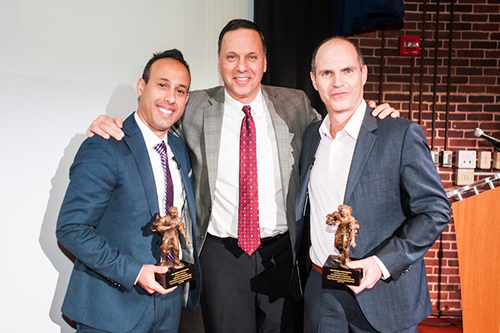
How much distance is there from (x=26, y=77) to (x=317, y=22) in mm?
2239

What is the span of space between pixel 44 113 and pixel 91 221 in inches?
27.4

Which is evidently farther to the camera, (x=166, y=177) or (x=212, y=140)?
(x=212, y=140)

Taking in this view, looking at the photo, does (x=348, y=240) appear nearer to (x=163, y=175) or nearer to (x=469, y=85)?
(x=163, y=175)

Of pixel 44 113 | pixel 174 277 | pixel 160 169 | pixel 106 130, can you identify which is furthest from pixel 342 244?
pixel 44 113

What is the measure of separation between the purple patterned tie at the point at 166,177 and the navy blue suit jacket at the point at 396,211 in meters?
0.79

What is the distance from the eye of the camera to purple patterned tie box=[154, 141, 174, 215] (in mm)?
1589

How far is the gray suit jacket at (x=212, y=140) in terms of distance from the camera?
Result: 6.23ft

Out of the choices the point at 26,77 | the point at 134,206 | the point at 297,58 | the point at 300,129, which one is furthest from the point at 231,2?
the point at 134,206

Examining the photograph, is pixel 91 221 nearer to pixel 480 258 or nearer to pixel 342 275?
pixel 342 275

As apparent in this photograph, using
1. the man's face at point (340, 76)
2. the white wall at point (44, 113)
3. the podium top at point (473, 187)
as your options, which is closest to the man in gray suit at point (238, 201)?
the man's face at point (340, 76)

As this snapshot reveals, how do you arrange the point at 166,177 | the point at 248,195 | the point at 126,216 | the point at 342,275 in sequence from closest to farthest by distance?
the point at 342,275 < the point at 126,216 < the point at 166,177 < the point at 248,195

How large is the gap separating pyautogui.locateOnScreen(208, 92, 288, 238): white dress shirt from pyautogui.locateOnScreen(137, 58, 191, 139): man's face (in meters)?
0.37

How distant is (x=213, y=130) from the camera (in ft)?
6.39

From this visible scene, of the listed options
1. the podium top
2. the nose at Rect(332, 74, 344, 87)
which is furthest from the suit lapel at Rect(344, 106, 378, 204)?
the podium top
